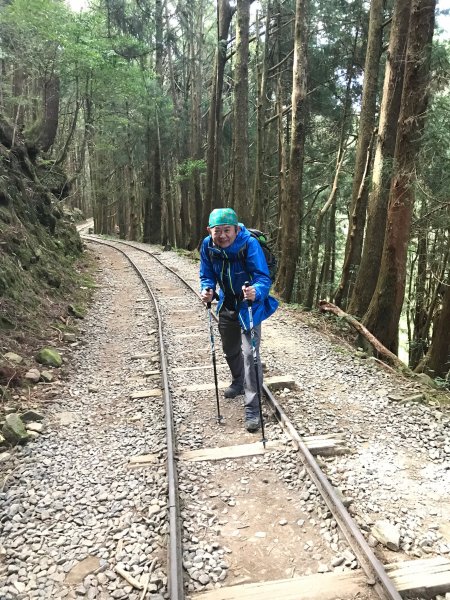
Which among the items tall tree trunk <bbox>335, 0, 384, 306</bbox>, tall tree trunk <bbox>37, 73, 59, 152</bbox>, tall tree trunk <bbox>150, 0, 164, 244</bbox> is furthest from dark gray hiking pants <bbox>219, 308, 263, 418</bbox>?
tall tree trunk <bbox>150, 0, 164, 244</bbox>

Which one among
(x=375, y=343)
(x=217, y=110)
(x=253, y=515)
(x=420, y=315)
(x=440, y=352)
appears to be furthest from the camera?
(x=217, y=110)

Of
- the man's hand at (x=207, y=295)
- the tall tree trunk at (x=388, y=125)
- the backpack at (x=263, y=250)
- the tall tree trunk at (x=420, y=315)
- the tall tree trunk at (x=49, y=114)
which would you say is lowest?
the tall tree trunk at (x=420, y=315)

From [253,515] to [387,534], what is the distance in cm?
99

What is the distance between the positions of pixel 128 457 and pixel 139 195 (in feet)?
107

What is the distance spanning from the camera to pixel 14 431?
202 inches

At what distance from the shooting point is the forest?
8.12 m

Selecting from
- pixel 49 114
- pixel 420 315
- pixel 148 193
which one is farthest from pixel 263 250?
pixel 148 193

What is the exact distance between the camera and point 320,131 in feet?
65.1

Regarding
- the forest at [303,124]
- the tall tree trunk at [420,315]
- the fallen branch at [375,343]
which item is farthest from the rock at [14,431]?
the tall tree trunk at [420,315]

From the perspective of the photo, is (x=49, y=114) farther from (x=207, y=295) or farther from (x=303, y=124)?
(x=207, y=295)

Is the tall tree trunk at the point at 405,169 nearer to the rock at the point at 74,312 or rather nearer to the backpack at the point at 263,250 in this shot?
the backpack at the point at 263,250

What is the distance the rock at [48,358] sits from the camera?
7.42 metres

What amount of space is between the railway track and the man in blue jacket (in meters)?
0.54

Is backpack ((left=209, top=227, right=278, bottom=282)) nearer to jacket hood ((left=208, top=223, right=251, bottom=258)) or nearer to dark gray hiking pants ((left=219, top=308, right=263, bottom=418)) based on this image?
jacket hood ((left=208, top=223, right=251, bottom=258))
